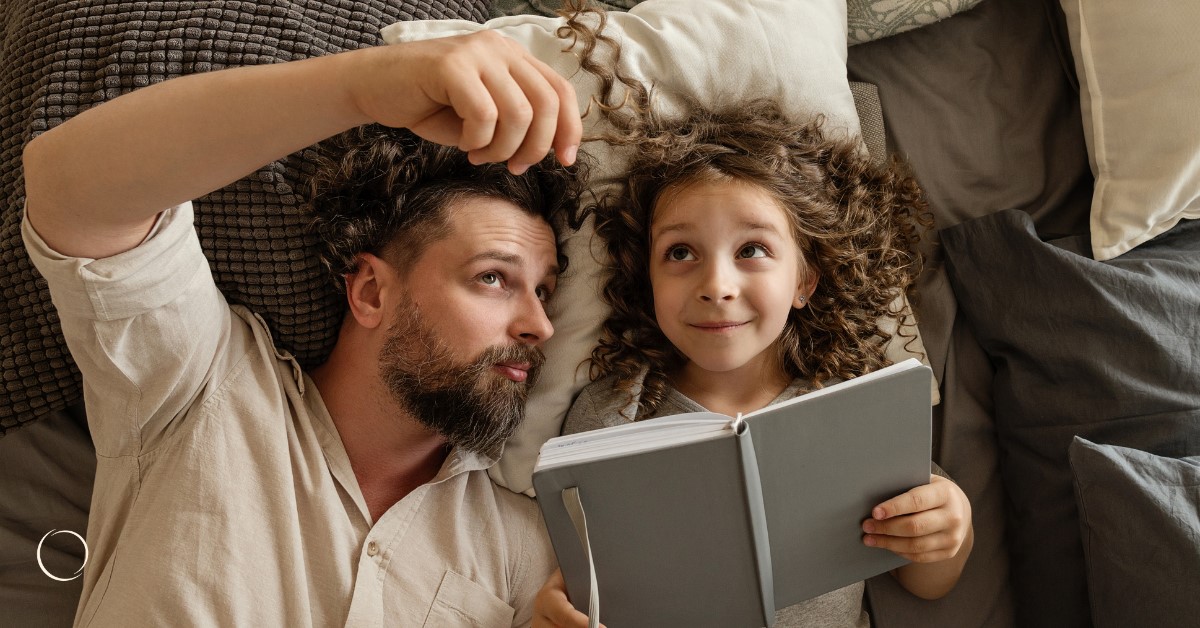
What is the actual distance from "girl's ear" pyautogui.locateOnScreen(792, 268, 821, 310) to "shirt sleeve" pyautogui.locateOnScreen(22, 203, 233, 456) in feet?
2.83

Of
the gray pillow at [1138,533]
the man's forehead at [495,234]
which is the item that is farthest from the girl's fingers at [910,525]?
the man's forehead at [495,234]

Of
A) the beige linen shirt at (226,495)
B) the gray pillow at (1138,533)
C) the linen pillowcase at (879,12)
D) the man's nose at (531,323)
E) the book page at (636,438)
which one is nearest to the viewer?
the book page at (636,438)

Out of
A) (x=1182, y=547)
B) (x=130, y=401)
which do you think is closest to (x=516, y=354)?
(x=130, y=401)

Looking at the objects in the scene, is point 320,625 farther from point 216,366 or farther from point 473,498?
point 216,366

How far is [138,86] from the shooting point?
1.25m

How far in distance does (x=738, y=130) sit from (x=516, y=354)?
1.65 feet

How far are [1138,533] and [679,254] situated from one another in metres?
0.75

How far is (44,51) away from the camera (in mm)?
1296

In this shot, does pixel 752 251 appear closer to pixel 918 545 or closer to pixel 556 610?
pixel 918 545

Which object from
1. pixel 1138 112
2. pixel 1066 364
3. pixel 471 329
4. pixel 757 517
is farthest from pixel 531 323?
pixel 1138 112

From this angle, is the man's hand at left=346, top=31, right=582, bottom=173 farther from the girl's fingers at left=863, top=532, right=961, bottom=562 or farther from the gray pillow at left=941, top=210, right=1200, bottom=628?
the gray pillow at left=941, top=210, right=1200, bottom=628

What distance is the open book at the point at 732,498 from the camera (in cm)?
Answer: 97

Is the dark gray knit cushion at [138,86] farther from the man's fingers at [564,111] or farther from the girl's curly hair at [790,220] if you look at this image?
the man's fingers at [564,111]

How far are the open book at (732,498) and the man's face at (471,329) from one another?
30 centimetres
